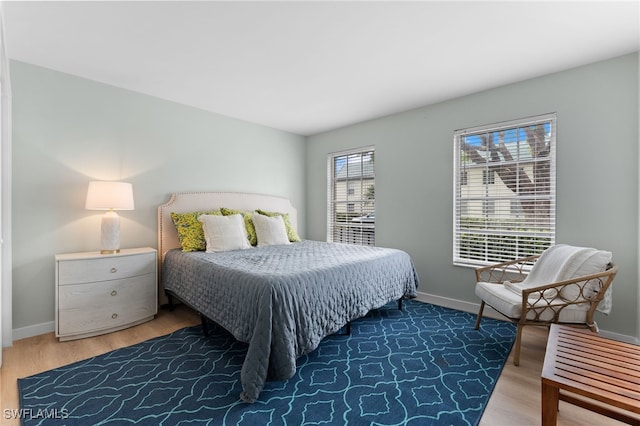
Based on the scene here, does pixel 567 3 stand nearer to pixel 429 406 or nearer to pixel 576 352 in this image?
pixel 576 352

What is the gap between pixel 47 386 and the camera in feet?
6.23

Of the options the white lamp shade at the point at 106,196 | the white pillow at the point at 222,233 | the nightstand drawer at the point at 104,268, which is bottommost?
the nightstand drawer at the point at 104,268

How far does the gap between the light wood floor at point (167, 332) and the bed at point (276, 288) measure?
1.53 feet

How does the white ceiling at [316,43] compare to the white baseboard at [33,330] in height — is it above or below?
above

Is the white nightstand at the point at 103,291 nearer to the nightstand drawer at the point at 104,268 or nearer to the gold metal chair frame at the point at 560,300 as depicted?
the nightstand drawer at the point at 104,268

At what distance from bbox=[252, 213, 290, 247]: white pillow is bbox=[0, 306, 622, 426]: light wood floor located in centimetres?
116

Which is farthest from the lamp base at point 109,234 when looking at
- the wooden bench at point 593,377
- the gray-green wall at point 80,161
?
the wooden bench at point 593,377

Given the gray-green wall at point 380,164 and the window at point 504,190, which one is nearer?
the gray-green wall at point 380,164

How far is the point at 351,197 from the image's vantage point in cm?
464

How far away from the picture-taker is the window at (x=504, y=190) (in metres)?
2.91

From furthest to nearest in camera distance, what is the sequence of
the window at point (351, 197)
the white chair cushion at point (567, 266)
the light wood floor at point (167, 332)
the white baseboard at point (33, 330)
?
1. the window at point (351, 197)
2. the white baseboard at point (33, 330)
3. the white chair cushion at point (567, 266)
4. the light wood floor at point (167, 332)

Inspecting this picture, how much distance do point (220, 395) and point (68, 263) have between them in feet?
6.09

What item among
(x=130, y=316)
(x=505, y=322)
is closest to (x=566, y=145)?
(x=505, y=322)

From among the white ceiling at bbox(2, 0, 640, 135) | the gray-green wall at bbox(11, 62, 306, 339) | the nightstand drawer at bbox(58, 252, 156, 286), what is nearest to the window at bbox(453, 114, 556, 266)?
the white ceiling at bbox(2, 0, 640, 135)
